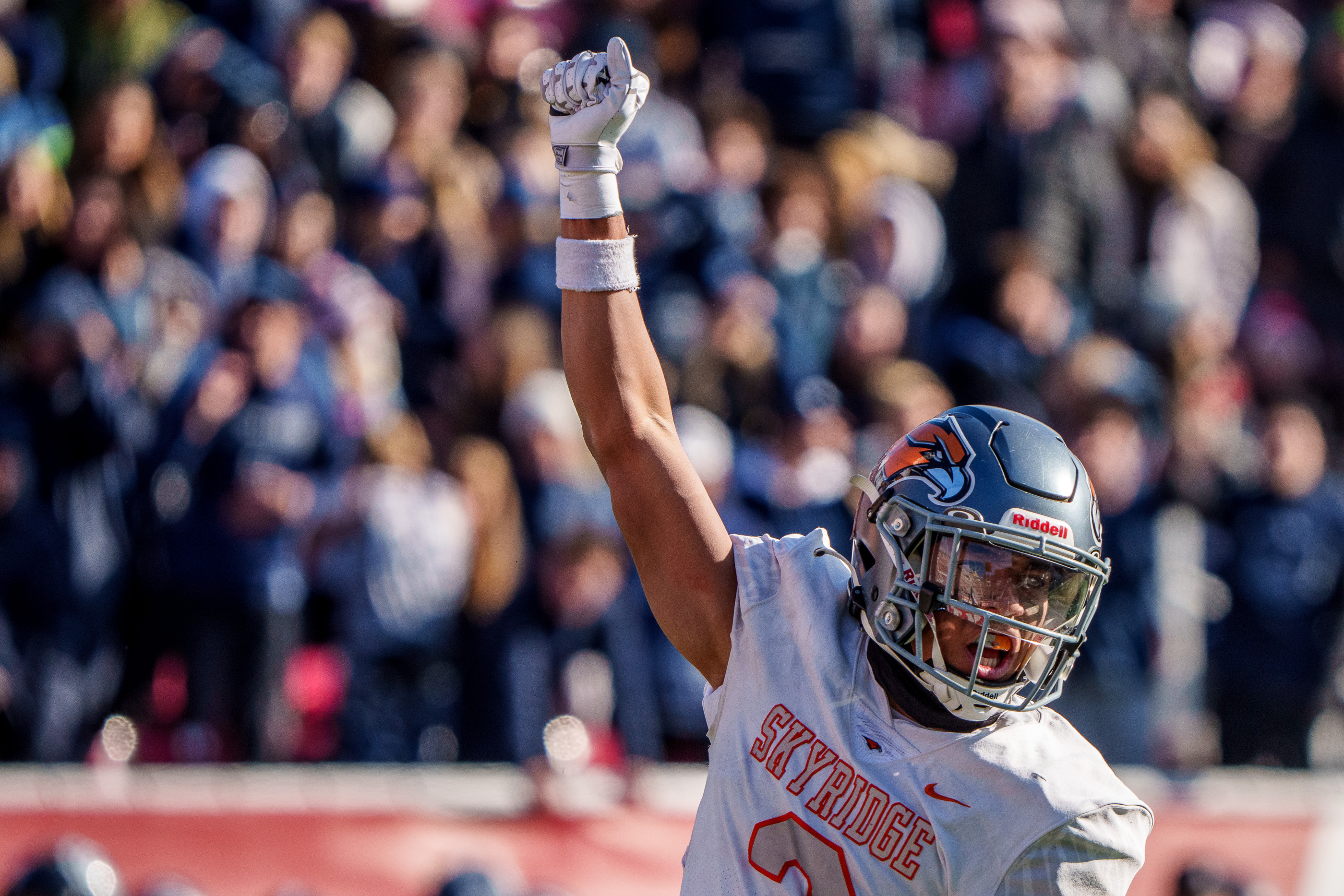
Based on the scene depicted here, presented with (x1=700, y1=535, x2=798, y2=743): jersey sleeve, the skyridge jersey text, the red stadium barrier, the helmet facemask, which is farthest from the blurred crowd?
the helmet facemask

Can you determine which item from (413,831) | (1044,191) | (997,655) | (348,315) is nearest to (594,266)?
(997,655)

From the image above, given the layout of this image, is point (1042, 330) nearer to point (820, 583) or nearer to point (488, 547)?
point (488, 547)

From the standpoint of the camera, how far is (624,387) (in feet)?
7.93

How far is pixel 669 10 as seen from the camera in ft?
24.4

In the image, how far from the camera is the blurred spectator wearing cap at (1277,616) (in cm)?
Result: 637

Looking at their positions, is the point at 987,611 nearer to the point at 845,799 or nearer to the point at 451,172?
the point at 845,799

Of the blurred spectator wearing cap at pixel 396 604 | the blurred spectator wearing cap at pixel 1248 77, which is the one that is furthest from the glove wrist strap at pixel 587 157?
the blurred spectator wearing cap at pixel 1248 77

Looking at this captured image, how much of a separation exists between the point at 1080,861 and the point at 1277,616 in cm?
476

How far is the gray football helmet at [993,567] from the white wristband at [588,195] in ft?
2.16

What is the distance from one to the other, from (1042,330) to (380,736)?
3.35 meters

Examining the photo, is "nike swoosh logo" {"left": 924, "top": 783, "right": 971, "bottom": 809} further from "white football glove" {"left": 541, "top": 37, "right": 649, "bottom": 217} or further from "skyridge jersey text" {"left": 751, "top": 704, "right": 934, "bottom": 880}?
"white football glove" {"left": 541, "top": 37, "right": 649, "bottom": 217}

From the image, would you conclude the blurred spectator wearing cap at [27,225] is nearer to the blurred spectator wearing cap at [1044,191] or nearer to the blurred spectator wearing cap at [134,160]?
the blurred spectator wearing cap at [134,160]

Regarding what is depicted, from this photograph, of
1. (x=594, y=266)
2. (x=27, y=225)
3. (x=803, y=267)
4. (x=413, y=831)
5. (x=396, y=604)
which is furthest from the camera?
(x=803, y=267)

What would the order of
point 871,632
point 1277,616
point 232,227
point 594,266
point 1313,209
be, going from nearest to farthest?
point 871,632 < point 594,266 < point 232,227 < point 1277,616 < point 1313,209
